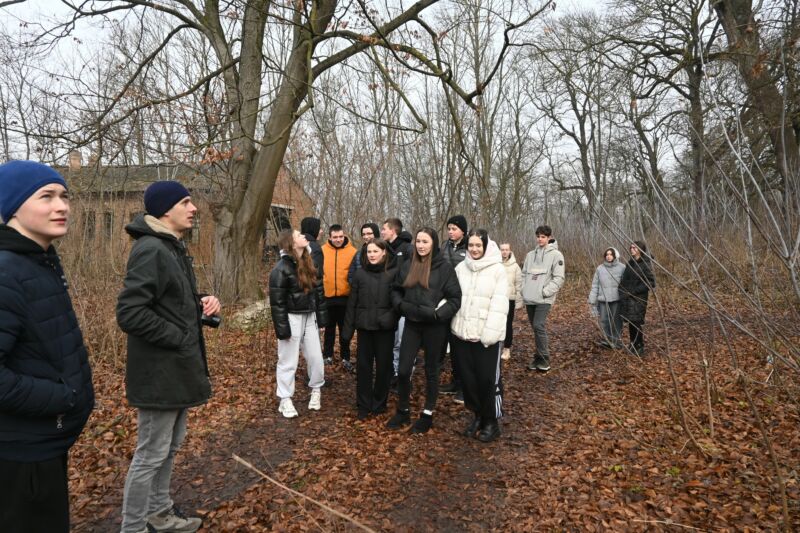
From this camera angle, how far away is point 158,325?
2545 millimetres

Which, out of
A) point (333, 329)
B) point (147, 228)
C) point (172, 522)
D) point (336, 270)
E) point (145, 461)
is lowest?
point (172, 522)

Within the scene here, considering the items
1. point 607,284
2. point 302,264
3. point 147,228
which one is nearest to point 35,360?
point 147,228

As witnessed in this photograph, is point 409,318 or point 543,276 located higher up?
point 543,276

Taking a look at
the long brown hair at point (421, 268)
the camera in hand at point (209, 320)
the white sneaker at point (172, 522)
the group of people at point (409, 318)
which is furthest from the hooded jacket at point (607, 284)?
the white sneaker at point (172, 522)

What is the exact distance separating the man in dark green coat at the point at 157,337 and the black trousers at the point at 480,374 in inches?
93.8

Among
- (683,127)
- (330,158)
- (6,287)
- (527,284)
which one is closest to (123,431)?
(6,287)

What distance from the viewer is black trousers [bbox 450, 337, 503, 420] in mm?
4254

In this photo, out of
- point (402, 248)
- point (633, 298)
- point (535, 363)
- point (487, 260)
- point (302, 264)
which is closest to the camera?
point (487, 260)

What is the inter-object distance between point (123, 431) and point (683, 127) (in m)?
9.22

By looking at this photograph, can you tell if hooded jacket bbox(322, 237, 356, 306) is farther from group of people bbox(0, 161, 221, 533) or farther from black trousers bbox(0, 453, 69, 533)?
black trousers bbox(0, 453, 69, 533)

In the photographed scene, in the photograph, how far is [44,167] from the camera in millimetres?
1989

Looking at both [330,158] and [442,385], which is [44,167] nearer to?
[442,385]

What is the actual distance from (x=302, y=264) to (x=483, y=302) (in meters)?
1.90

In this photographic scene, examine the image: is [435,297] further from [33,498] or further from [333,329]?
[33,498]
